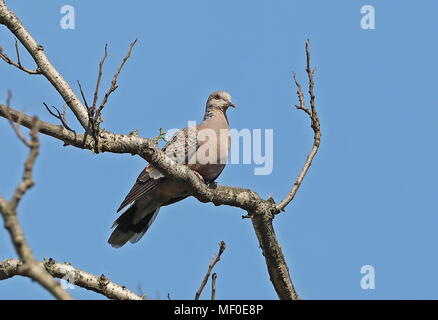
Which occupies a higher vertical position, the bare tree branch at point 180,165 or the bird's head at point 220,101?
the bird's head at point 220,101

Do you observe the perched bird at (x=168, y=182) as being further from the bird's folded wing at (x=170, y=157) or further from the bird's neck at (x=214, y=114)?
the bird's neck at (x=214, y=114)

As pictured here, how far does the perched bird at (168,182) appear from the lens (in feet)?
22.1

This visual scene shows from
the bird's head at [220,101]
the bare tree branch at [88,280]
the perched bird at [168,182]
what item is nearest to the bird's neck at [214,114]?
the bird's head at [220,101]

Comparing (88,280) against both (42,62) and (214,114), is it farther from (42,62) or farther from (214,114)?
(214,114)

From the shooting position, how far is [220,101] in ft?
26.2

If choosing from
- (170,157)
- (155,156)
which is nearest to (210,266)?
(155,156)

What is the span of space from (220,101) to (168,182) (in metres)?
1.66

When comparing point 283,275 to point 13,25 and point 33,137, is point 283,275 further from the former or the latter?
point 33,137

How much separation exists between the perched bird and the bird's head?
2.10ft

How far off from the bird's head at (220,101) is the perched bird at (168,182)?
640 mm

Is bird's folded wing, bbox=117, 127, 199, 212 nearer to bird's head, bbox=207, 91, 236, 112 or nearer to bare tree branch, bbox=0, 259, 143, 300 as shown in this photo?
bird's head, bbox=207, 91, 236, 112

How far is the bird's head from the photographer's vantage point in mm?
7941

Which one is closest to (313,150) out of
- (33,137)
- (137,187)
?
(137,187)
